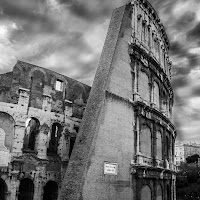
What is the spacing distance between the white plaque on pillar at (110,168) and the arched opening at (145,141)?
298cm

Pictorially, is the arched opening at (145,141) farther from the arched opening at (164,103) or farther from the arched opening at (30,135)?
the arched opening at (30,135)

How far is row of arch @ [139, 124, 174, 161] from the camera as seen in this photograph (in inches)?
645

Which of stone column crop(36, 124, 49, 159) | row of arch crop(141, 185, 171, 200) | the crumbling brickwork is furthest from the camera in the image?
stone column crop(36, 124, 49, 159)

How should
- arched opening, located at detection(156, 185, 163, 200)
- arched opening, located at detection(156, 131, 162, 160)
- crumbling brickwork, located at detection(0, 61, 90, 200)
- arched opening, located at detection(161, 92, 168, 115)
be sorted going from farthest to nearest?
arched opening, located at detection(161, 92, 168, 115) < arched opening, located at detection(156, 131, 162, 160) < arched opening, located at detection(156, 185, 163, 200) < crumbling brickwork, located at detection(0, 61, 90, 200)

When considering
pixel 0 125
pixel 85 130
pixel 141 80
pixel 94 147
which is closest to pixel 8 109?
pixel 0 125

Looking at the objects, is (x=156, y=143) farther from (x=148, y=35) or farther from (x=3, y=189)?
(x=3, y=189)

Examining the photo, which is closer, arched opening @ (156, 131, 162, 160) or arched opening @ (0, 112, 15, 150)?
arched opening @ (0, 112, 15, 150)

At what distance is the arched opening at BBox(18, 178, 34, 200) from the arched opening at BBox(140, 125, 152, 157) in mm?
7198

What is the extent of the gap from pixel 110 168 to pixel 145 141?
4.34 m

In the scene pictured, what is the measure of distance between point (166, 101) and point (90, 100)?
10.1 m

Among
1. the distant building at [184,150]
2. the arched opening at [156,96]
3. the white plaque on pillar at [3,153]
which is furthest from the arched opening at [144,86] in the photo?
the distant building at [184,150]

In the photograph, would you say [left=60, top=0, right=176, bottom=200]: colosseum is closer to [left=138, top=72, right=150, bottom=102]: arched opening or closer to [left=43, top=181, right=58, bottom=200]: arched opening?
[left=138, top=72, right=150, bottom=102]: arched opening

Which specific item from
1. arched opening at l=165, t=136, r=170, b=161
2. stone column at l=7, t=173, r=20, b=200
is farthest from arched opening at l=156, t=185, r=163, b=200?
stone column at l=7, t=173, r=20, b=200

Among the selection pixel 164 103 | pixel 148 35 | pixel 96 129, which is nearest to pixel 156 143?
pixel 164 103
